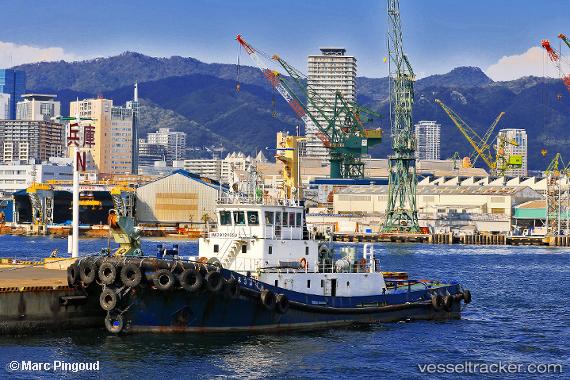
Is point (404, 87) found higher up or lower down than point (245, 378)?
higher up

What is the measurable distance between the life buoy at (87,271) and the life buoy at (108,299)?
3.48 ft

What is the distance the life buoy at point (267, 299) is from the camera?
39.8m

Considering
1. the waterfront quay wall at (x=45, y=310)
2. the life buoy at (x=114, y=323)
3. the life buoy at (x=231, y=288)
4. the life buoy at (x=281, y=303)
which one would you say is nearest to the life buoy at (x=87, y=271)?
the waterfront quay wall at (x=45, y=310)

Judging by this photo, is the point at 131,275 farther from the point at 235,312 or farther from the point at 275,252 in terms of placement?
the point at 275,252

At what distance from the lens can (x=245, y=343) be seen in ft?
128

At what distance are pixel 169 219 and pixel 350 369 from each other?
131 meters

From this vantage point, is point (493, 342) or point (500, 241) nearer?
point (493, 342)

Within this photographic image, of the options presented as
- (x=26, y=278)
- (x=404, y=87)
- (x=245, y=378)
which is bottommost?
(x=245, y=378)

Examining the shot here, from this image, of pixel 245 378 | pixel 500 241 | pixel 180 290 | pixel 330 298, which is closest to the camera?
pixel 245 378

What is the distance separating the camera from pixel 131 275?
1506 inches

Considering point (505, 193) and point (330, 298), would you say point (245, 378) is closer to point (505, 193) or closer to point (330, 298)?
point (330, 298)

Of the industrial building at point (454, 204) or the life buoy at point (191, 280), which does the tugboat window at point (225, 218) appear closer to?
the life buoy at point (191, 280)

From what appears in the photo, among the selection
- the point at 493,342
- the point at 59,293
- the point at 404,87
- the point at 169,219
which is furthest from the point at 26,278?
the point at 169,219

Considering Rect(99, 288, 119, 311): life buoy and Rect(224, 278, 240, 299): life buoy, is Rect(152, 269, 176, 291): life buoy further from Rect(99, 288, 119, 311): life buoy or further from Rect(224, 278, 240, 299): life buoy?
Rect(224, 278, 240, 299): life buoy
